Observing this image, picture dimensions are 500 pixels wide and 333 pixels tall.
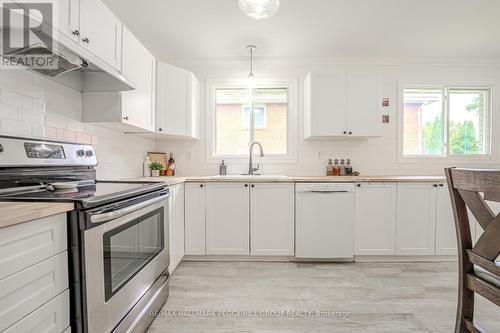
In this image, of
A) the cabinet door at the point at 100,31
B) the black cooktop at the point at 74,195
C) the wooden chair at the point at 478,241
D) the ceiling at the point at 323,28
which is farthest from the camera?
the ceiling at the point at 323,28

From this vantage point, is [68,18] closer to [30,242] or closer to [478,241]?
[30,242]

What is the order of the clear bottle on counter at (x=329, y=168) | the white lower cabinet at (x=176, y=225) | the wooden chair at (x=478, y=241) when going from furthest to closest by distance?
the clear bottle on counter at (x=329, y=168) → the white lower cabinet at (x=176, y=225) → the wooden chair at (x=478, y=241)

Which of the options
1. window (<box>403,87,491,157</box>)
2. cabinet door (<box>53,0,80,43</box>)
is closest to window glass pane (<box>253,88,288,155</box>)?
window (<box>403,87,491,157</box>)

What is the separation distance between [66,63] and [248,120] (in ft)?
7.10

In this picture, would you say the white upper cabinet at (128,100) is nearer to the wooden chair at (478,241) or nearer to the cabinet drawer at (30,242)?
the cabinet drawer at (30,242)

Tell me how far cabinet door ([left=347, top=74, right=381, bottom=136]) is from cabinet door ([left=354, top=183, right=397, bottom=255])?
0.72 metres

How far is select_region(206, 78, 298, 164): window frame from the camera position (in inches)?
130

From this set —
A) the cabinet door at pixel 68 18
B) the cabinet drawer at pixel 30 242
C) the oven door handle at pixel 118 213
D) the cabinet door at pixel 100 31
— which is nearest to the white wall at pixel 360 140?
the cabinet door at pixel 100 31

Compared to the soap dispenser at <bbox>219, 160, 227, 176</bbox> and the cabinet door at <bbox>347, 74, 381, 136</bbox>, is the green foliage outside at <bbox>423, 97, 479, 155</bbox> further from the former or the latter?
the soap dispenser at <bbox>219, 160, 227, 176</bbox>

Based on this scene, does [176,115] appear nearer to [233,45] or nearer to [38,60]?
[233,45]

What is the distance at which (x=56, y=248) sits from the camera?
3.07 feet

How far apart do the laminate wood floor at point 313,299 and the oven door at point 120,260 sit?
0.42 metres

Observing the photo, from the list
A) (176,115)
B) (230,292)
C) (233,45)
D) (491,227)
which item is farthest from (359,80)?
(230,292)

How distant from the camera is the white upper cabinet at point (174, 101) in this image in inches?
106
